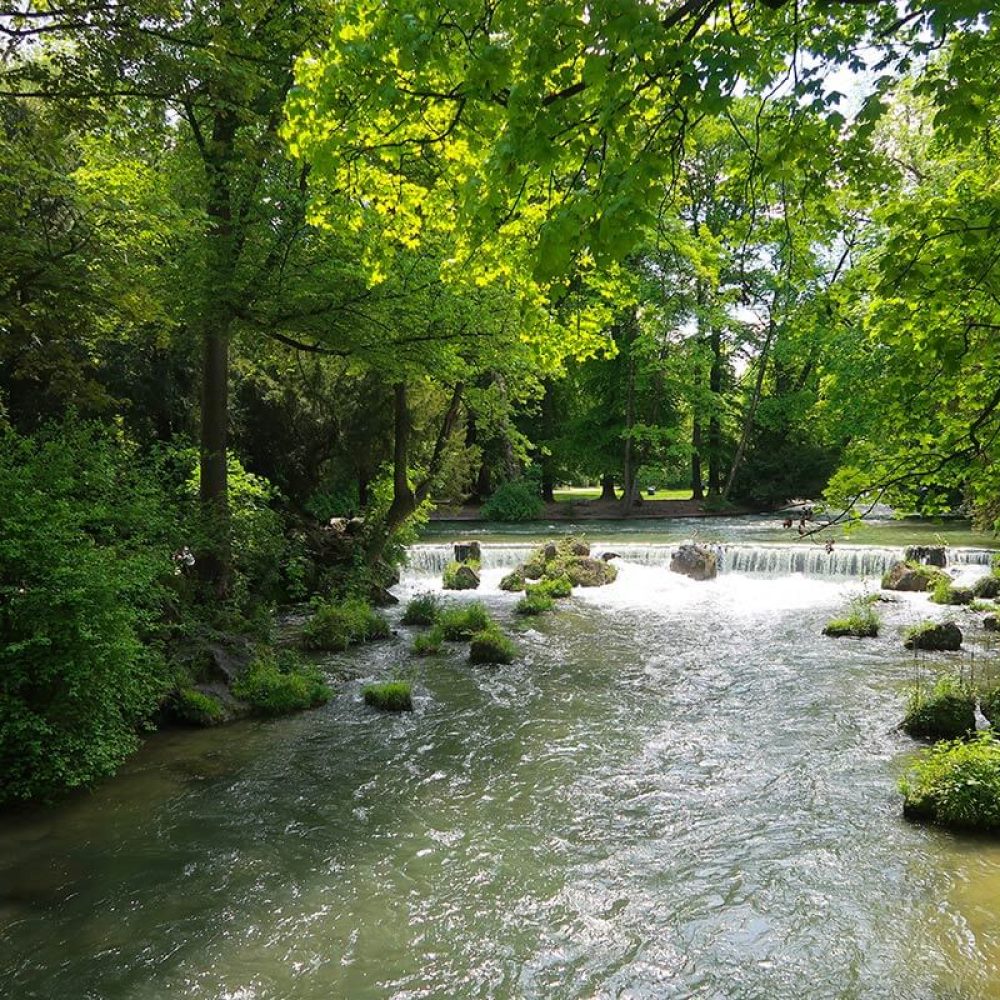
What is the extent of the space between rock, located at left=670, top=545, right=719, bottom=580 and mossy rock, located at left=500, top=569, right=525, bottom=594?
404 centimetres

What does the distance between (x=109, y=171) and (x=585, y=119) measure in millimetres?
8577

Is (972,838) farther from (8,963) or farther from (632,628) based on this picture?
(632,628)

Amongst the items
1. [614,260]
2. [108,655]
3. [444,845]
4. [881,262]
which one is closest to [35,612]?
[108,655]

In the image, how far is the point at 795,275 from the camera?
15.5 ft

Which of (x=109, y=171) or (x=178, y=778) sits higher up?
(x=109, y=171)

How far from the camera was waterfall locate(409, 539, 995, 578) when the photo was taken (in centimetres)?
1884

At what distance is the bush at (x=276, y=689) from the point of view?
9.31m

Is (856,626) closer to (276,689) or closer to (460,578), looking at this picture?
(460,578)

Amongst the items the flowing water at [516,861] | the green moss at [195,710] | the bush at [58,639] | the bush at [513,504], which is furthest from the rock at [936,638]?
the bush at [513,504]

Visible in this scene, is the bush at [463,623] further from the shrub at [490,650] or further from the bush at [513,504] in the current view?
the bush at [513,504]

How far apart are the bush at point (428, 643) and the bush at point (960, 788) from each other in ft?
23.6

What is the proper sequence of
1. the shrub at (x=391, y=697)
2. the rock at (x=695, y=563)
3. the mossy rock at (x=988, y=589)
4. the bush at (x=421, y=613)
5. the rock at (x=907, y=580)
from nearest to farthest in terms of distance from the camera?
the shrub at (x=391, y=697)
the bush at (x=421, y=613)
the mossy rock at (x=988, y=589)
the rock at (x=907, y=580)
the rock at (x=695, y=563)

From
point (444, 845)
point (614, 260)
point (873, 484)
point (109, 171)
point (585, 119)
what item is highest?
point (109, 171)

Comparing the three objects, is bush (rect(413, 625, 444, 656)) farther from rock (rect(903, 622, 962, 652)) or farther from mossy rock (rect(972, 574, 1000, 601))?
mossy rock (rect(972, 574, 1000, 601))
